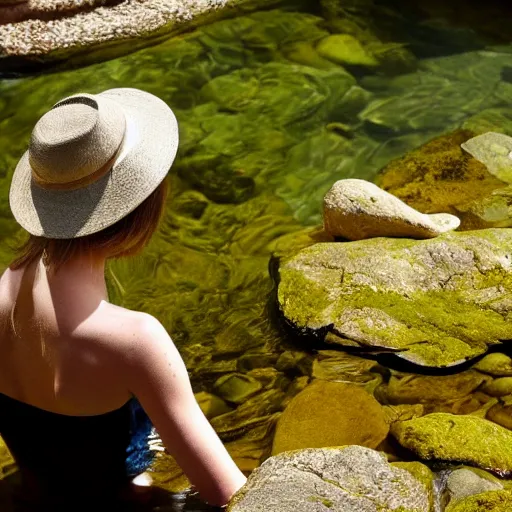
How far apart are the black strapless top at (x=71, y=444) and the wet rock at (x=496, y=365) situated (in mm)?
1766

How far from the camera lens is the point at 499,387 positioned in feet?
11.8

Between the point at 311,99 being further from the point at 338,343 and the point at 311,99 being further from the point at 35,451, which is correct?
the point at 35,451

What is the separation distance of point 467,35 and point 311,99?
1.88 meters

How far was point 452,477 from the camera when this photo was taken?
9.50 ft

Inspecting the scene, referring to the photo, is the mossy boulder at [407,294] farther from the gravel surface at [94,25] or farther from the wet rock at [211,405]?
the gravel surface at [94,25]

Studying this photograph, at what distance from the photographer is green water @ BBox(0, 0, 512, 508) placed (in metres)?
4.04

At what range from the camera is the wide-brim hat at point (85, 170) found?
2.17 metres

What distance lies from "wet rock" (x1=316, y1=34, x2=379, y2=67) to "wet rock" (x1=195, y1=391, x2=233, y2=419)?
411 cm

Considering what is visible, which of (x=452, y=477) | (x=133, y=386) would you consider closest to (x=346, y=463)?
(x=452, y=477)

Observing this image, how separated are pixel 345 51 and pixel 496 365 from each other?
13.4ft

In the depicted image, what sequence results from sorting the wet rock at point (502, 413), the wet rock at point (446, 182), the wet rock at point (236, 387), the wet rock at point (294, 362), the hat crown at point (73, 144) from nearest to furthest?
the hat crown at point (73, 144) → the wet rock at point (502, 413) → the wet rock at point (236, 387) → the wet rock at point (294, 362) → the wet rock at point (446, 182)

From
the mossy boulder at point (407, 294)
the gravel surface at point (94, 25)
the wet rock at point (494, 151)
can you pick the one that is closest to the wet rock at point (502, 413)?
the mossy boulder at point (407, 294)

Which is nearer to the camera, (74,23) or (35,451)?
(35,451)

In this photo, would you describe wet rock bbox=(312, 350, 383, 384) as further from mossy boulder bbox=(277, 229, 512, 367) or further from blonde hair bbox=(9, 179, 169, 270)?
blonde hair bbox=(9, 179, 169, 270)
